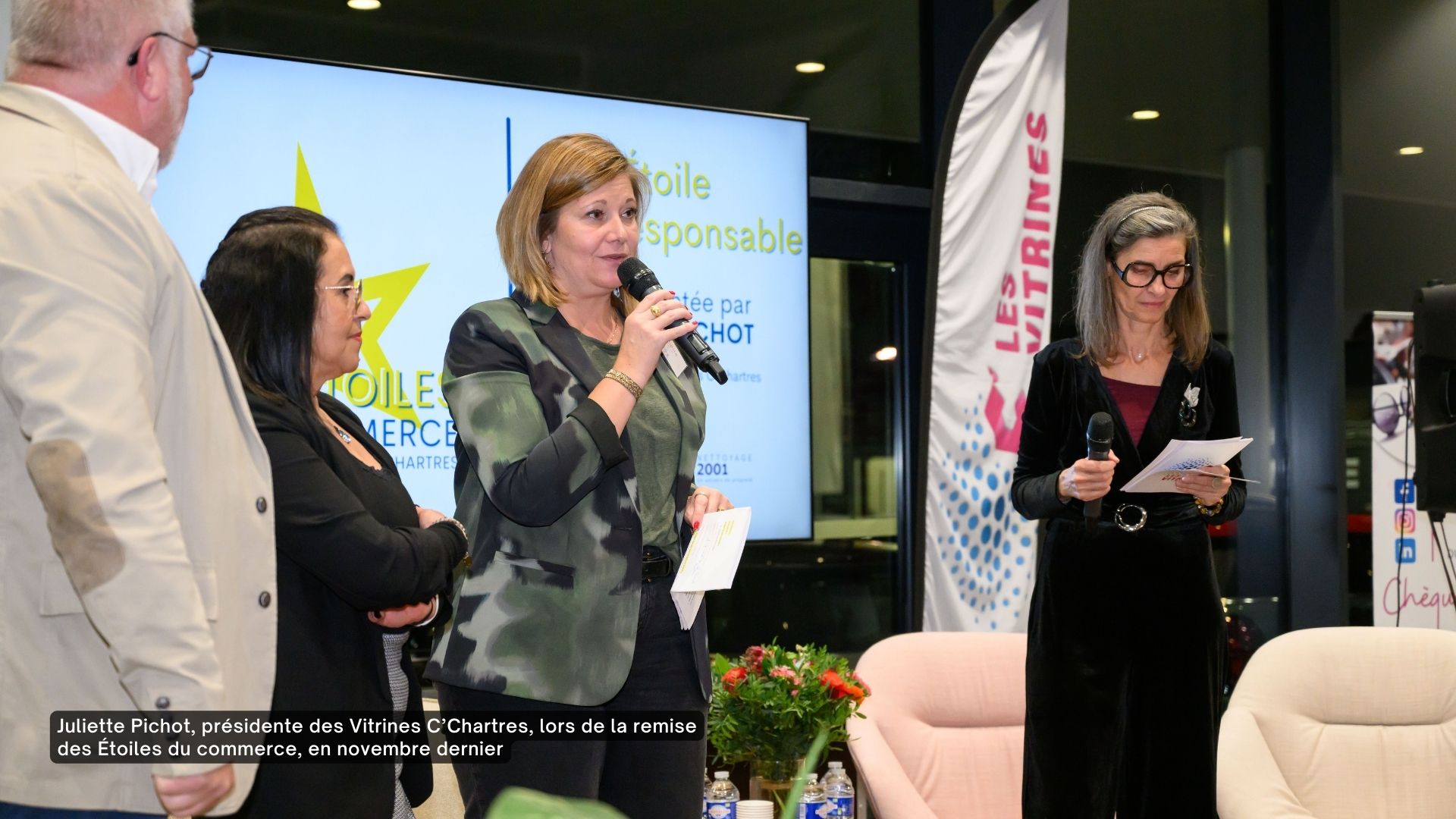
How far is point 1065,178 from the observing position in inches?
202

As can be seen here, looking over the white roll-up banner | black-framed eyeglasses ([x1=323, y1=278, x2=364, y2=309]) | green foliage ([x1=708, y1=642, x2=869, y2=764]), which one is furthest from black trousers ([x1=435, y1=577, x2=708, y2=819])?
the white roll-up banner

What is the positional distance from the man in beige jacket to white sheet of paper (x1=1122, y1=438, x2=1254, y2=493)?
1647 millimetres

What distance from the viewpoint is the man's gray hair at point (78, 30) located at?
56.7 inches

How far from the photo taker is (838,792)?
126 inches

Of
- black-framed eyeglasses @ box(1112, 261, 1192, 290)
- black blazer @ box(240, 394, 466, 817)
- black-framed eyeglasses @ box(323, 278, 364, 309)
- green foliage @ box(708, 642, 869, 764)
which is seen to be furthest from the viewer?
green foliage @ box(708, 642, 869, 764)

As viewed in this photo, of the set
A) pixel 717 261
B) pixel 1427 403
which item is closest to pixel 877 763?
pixel 717 261

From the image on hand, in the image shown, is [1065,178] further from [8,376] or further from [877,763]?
[8,376]

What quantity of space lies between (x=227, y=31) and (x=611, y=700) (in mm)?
2692

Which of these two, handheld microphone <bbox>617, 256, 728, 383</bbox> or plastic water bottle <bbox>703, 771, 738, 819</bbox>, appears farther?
plastic water bottle <bbox>703, 771, 738, 819</bbox>

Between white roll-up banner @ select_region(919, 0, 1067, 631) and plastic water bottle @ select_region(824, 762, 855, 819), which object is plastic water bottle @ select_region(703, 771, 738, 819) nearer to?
plastic water bottle @ select_region(824, 762, 855, 819)

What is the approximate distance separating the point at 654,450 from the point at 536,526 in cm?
24

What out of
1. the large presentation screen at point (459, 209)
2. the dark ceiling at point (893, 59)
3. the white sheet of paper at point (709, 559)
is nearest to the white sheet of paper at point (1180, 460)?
the white sheet of paper at point (709, 559)

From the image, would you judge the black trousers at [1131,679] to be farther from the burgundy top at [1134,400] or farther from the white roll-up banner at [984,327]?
the white roll-up banner at [984,327]

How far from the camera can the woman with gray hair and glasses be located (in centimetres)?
261
